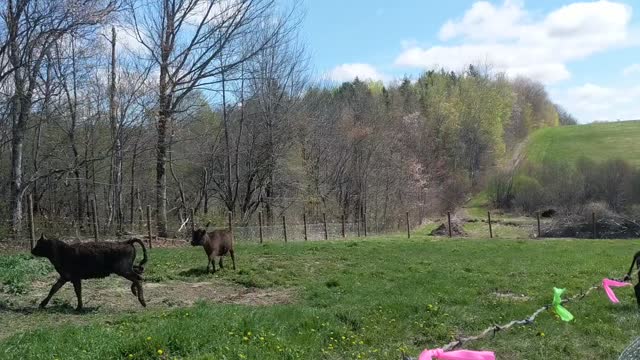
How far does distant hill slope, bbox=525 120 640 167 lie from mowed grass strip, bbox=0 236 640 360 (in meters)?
53.0

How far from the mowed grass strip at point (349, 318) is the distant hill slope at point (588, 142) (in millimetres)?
53044

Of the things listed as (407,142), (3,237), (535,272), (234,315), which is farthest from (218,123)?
(234,315)

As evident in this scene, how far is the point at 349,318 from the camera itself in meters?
8.68

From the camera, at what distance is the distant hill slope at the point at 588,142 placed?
6758cm

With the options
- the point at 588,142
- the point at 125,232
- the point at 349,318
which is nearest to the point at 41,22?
the point at 125,232

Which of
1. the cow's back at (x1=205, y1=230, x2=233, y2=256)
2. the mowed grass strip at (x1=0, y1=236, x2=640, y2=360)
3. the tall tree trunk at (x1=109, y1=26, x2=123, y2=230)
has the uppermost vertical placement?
the tall tree trunk at (x1=109, y1=26, x2=123, y2=230)

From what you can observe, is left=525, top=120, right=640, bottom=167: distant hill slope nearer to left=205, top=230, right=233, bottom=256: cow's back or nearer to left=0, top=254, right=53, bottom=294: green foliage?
left=205, top=230, right=233, bottom=256: cow's back

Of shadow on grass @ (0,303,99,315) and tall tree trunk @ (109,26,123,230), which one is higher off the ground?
tall tree trunk @ (109,26,123,230)

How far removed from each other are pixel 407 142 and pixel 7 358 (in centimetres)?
5663

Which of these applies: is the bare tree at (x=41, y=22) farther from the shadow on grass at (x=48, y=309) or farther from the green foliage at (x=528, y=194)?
the green foliage at (x=528, y=194)

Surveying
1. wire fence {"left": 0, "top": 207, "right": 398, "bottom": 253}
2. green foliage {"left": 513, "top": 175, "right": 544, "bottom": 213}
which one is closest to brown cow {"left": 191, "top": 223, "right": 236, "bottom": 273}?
wire fence {"left": 0, "top": 207, "right": 398, "bottom": 253}

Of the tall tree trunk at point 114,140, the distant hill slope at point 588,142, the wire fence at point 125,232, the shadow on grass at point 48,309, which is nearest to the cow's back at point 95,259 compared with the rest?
the shadow on grass at point 48,309

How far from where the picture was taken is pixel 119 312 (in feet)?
31.9

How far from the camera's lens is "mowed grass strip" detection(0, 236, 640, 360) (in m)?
6.69
